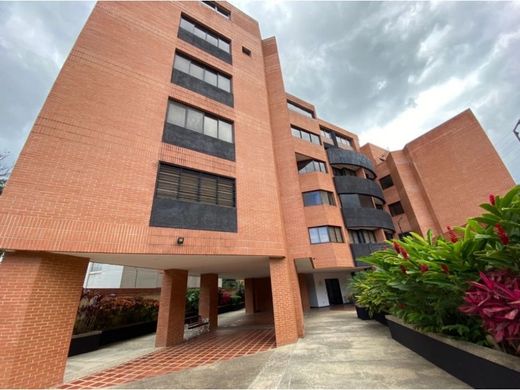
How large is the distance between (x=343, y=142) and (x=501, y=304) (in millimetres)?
22187

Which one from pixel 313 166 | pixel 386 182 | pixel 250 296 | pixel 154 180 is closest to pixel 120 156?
pixel 154 180

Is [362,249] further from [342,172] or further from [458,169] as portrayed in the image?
[458,169]

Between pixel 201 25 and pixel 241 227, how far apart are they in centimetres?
1070

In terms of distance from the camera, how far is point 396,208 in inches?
898

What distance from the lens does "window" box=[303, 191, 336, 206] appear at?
1644 cm

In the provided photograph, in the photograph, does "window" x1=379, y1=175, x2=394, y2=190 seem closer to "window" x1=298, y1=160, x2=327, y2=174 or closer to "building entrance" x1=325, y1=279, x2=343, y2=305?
"window" x1=298, y1=160, x2=327, y2=174

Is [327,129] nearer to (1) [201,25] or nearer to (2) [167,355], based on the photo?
(1) [201,25]

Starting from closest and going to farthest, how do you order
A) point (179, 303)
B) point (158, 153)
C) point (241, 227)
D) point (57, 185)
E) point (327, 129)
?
point (57, 185) < point (158, 153) < point (241, 227) < point (179, 303) < point (327, 129)

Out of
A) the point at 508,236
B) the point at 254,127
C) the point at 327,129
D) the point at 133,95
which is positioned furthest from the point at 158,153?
the point at 327,129

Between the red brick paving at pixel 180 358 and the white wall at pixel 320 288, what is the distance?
10930 mm

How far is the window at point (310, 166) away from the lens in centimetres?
1739

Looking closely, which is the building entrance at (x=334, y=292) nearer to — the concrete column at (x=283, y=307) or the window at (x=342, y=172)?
the window at (x=342, y=172)

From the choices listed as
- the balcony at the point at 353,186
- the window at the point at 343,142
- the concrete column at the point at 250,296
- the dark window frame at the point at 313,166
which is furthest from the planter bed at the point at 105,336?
the window at the point at 343,142

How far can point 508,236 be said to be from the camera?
2855mm
